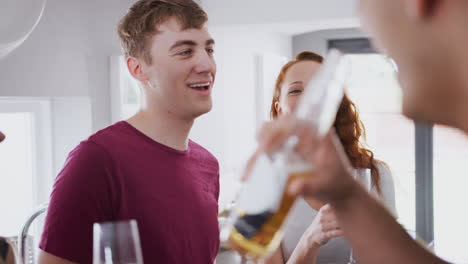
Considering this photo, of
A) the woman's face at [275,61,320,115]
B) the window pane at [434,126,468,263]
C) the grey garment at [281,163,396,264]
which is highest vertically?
the woman's face at [275,61,320,115]

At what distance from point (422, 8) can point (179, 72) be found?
1016mm

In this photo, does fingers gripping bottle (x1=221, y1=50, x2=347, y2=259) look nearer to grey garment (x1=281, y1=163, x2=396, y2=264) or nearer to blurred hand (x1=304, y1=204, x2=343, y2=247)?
blurred hand (x1=304, y1=204, x2=343, y2=247)

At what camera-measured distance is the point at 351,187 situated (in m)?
0.80

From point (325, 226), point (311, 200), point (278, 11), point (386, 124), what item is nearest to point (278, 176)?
point (325, 226)

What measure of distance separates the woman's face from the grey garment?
1.09ft

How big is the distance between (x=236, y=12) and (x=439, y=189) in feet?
7.41

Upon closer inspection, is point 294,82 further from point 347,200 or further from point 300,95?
point 347,200

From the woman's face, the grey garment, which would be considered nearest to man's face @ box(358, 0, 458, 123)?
the grey garment

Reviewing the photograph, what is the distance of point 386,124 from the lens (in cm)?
515

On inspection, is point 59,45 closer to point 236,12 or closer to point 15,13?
point 236,12

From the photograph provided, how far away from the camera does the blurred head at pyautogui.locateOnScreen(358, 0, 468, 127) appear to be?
20.8 inches

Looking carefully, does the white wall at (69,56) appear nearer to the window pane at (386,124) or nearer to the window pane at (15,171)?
the window pane at (15,171)

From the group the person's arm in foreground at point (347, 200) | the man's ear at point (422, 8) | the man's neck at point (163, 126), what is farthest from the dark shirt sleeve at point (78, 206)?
the man's ear at point (422, 8)

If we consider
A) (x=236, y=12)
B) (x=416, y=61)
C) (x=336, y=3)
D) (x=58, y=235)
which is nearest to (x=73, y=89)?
(x=236, y=12)
